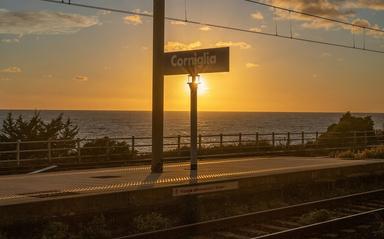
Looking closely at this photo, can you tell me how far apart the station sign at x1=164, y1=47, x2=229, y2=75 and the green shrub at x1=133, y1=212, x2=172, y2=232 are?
4.88 meters

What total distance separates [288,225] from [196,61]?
5.75 metres

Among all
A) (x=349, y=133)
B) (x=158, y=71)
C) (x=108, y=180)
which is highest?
(x=158, y=71)

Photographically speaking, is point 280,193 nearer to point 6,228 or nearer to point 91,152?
point 6,228

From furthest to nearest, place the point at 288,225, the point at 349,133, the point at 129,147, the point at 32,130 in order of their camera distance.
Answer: the point at 349,133
the point at 32,130
the point at 129,147
the point at 288,225

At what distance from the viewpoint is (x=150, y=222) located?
41.6 feet

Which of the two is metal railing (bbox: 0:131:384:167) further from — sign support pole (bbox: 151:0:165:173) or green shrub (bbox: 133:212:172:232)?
green shrub (bbox: 133:212:172:232)

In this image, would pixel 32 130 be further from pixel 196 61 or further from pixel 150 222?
pixel 150 222

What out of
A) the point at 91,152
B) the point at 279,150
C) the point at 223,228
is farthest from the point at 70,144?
the point at 223,228

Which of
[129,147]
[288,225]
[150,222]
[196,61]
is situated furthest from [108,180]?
[129,147]

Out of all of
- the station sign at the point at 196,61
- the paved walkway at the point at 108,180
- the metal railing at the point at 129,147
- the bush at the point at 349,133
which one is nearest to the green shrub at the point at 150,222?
the paved walkway at the point at 108,180

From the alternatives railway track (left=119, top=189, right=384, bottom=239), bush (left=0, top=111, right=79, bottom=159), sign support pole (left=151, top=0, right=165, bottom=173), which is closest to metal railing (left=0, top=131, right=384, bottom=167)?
bush (left=0, top=111, right=79, bottom=159)

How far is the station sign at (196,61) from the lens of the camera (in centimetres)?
1611

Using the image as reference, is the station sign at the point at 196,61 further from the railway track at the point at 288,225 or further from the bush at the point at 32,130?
the bush at the point at 32,130

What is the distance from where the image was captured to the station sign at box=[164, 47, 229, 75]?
A: 16.1m
